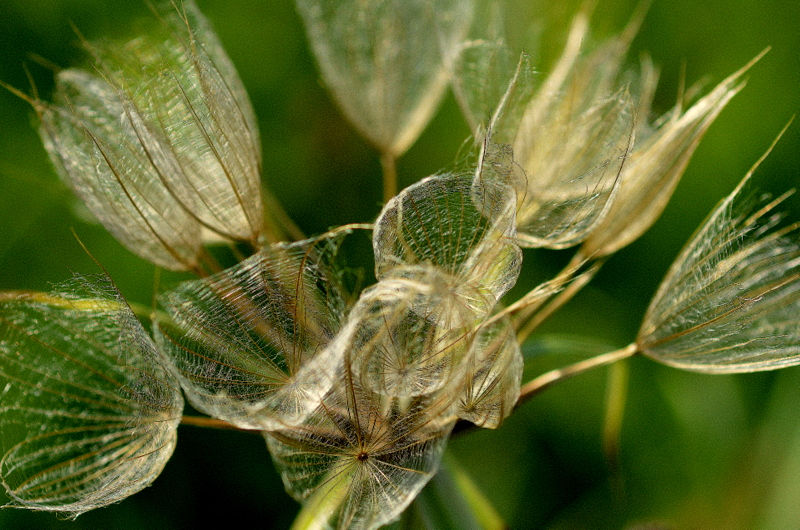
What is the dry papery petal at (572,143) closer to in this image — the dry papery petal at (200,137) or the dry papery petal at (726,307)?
the dry papery petal at (726,307)

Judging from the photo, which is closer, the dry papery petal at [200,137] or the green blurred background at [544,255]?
the dry papery petal at [200,137]

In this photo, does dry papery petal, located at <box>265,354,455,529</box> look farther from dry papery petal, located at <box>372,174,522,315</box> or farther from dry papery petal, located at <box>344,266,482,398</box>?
dry papery petal, located at <box>372,174,522,315</box>

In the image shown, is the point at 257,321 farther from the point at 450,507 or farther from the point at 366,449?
the point at 450,507

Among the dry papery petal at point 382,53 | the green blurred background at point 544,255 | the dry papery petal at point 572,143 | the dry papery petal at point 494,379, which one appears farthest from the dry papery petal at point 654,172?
the green blurred background at point 544,255

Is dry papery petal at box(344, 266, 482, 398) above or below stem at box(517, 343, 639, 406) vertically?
above

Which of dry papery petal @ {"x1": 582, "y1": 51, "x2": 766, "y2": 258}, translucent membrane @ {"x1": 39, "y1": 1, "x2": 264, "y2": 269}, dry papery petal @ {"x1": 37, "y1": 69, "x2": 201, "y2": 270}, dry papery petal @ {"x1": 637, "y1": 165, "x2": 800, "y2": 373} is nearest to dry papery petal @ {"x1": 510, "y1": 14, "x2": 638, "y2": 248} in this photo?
dry papery petal @ {"x1": 582, "y1": 51, "x2": 766, "y2": 258}

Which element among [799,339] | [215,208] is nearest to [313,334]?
[215,208]

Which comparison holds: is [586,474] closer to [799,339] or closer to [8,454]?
[799,339]
